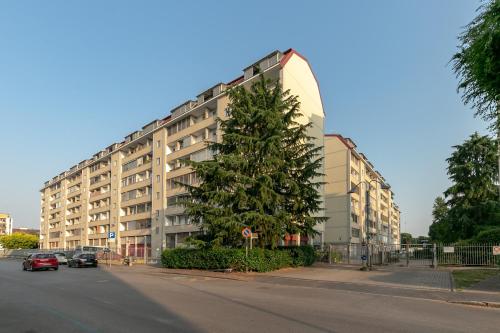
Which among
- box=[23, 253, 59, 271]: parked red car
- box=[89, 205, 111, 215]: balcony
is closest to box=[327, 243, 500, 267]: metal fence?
box=[23, 253, 59, 271]: parked red car

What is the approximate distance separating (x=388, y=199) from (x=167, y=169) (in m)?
69.5

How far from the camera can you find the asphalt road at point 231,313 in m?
9.10

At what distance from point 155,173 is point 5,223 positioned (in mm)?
155035

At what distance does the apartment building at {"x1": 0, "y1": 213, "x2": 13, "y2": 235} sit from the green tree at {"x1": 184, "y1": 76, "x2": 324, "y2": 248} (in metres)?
187

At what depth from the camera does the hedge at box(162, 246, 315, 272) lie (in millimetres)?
26016

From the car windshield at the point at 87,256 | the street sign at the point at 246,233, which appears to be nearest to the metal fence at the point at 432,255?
the street sign at the point at 246,233

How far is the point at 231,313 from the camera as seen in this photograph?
35.5 feet

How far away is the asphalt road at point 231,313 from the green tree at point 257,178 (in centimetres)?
1098

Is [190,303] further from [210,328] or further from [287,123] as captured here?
[287,123]

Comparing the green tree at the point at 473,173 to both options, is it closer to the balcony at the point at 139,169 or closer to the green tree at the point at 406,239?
the balcony at the point at 139,169

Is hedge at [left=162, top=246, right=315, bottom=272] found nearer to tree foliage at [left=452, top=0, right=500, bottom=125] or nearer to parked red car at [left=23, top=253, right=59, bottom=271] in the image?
parked red car at [left=23, top=253, right=59, bottom=271]

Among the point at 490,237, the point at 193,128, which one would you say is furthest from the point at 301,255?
the point at 193,128

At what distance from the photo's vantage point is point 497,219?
38.2 metres

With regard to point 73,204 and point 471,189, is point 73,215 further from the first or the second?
point 471,189
